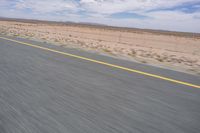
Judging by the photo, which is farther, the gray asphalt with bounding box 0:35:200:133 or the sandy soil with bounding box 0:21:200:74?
the sandy soil with bounding box 0:21:200:74

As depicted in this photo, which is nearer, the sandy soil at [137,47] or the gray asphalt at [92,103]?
the gray asphalt at [92,103]

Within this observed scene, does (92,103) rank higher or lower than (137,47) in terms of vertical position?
lower

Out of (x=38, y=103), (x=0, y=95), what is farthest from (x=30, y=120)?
(x=0, y=95)

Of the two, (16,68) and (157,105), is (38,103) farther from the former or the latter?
(16,68)

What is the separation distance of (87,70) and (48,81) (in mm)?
1494

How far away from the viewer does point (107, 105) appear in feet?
10.4

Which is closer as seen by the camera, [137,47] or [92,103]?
[92,103]

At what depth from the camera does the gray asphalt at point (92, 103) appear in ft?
8.26

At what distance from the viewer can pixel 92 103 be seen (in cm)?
323

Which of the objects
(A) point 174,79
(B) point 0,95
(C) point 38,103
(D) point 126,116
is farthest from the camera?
(A) point 174,79

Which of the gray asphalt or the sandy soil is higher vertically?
the sandy soil

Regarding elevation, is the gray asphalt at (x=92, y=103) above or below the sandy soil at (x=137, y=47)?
below

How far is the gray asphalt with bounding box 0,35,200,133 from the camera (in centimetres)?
252

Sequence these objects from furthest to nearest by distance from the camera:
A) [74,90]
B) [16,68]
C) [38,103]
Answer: [16,68] → [74,90] → [38,103]
